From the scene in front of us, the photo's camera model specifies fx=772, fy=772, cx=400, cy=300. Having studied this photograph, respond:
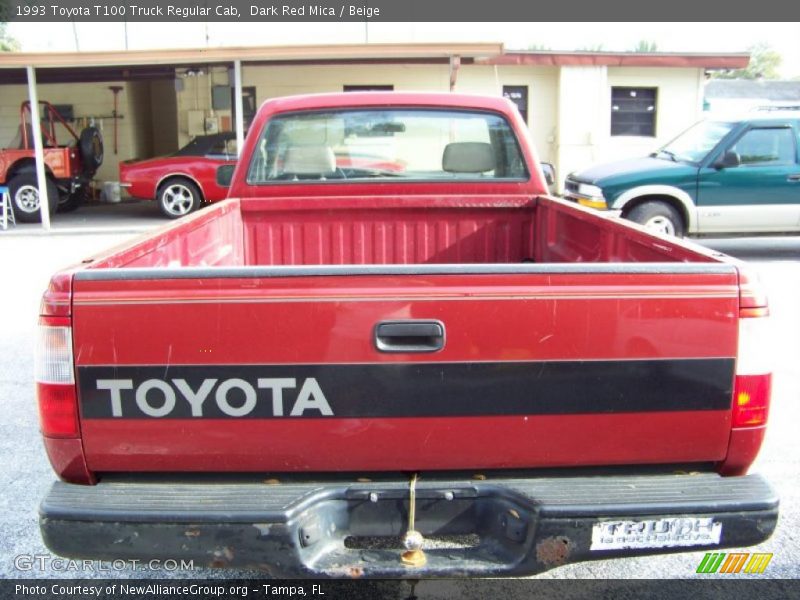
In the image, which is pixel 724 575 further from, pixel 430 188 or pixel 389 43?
pixel 389 43

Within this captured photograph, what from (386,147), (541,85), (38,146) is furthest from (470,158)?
(541,85)

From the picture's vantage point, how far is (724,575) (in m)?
3.27

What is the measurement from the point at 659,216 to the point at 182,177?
9.10m

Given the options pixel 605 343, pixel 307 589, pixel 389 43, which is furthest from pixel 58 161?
pixel 605 343

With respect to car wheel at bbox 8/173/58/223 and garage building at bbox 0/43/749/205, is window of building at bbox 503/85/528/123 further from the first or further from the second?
car wheel at bbox 8/173/58/223

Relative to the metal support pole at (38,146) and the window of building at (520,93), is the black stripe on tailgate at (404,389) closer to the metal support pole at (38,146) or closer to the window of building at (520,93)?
the metal support pole at (38,146)

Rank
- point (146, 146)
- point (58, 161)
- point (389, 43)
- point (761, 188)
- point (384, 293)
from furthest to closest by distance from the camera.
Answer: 1. point (146, 146)
2. point (58, 161)
3. point (389, 43)
4. point (761, 188)
5. point (384, 293)

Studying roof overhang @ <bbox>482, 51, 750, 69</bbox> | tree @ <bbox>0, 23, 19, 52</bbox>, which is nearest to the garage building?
roof overhang @ <bbox>482, 51, 750, 69</bbox>

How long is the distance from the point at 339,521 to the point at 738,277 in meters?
1.38

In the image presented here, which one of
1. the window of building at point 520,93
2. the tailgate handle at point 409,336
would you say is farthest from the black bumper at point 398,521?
the window of building at point 520,93

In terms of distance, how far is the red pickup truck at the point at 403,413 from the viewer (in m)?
2.23

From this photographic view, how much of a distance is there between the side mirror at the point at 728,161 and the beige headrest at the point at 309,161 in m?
6.98

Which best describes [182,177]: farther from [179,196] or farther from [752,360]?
[752,360]

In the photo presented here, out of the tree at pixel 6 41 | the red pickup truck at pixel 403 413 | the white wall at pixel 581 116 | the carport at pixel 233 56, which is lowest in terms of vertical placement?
the red pickup truck at pixel 403 413
